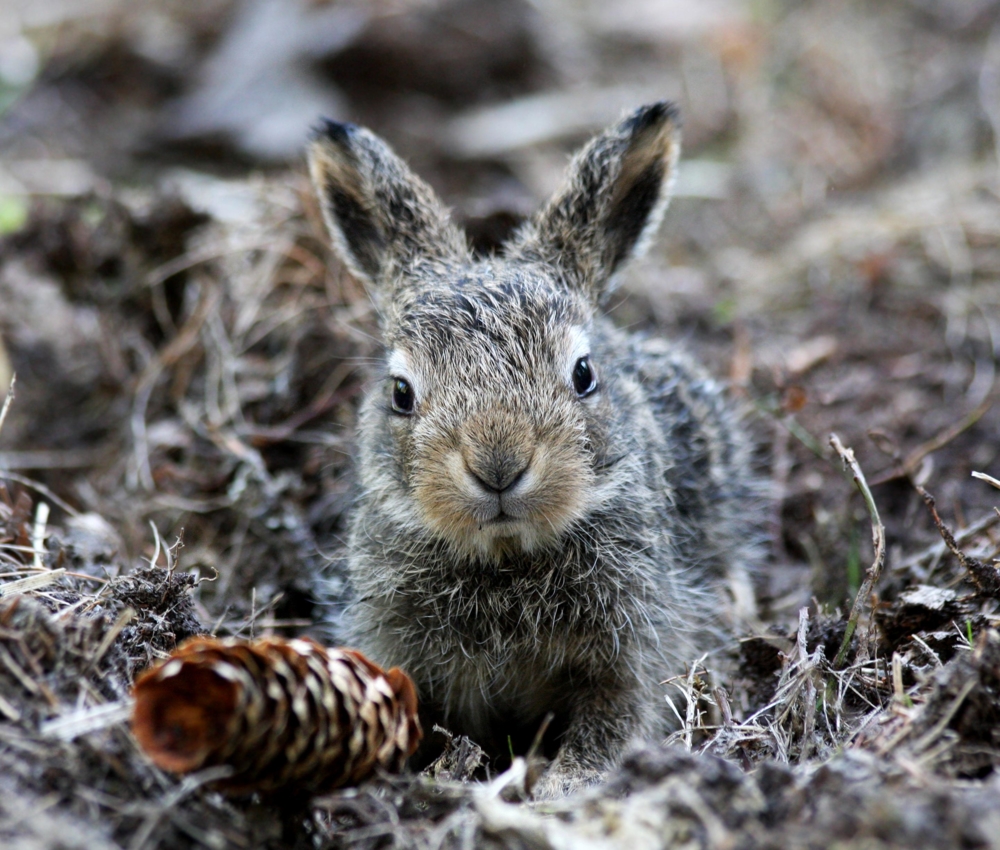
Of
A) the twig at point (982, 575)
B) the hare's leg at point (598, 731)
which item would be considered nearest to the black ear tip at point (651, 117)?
the twig at point (982, 575)

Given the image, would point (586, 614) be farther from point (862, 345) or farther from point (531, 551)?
point (862, 345)

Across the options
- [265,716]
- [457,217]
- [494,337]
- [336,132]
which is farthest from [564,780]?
[457,217]

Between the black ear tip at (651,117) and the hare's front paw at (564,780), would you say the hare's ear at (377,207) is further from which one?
the hare's front paw at (564,780)

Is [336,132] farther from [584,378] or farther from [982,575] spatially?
[982,575]

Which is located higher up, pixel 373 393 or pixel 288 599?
pixel 373 393

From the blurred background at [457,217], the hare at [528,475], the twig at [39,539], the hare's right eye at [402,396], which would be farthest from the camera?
the blurred background at [457,217]

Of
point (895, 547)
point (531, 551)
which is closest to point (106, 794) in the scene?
point (531, 551)
